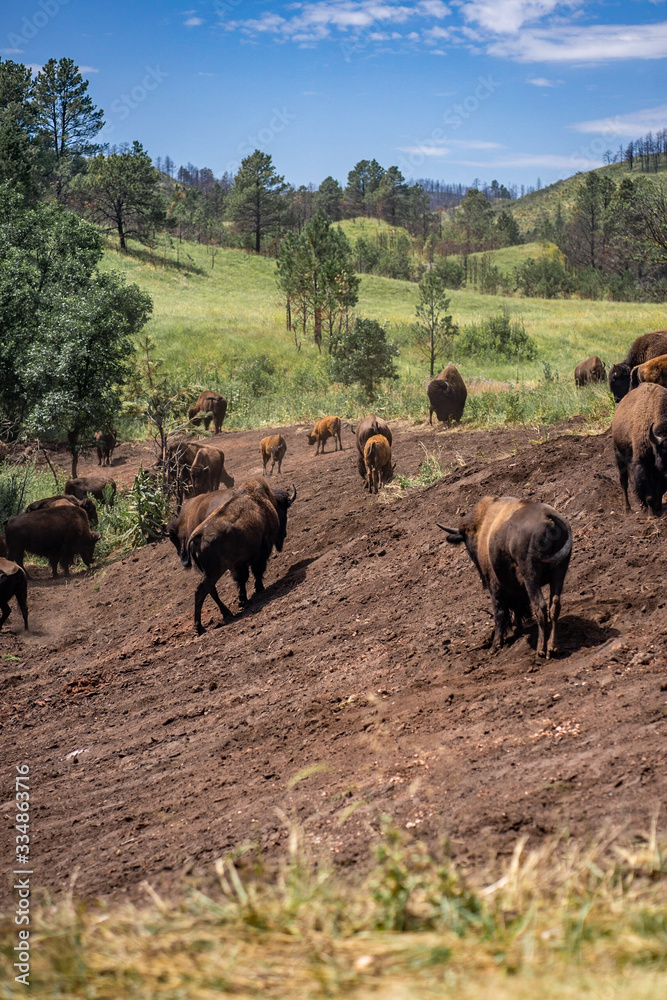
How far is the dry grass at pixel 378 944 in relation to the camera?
2.02 metres

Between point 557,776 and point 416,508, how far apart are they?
7.11 m

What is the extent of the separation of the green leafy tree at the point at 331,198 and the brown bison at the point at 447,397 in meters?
108

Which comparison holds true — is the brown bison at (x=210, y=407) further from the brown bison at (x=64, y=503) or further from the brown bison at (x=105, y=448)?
the brown bison at (x=64, y=503)

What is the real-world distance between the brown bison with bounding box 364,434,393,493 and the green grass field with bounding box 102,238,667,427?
131 inches

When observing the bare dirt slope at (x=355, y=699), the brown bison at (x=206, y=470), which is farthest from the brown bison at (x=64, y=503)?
the bare dirt slope at (x=355, y=699)

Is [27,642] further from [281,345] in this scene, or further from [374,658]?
[281,345]

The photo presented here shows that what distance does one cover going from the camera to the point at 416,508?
11.5 meters

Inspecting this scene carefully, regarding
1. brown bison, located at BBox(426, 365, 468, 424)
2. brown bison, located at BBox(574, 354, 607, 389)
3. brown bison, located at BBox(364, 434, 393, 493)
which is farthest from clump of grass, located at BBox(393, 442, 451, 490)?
brown bison, located at BBox(574, 354, 607, 389)

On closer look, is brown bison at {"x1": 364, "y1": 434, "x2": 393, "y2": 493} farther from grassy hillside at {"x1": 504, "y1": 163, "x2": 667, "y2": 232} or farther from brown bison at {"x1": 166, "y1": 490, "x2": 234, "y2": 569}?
grassy hillside at {"x1": 504, "y1": 163, "x2": 667, "y2": 232}

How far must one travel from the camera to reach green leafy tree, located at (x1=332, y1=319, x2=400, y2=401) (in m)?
31.0

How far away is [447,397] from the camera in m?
20.0

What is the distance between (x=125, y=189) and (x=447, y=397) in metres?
53.3

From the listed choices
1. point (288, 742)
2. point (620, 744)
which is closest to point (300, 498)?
point (288, 742)

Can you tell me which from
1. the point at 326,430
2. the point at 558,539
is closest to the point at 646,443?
the point at 558,539
